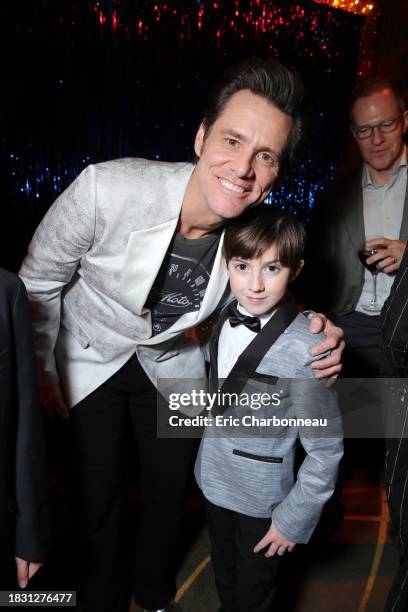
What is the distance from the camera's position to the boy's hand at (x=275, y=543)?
1278mm

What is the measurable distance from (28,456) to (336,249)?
1591 millimetres

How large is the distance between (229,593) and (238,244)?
3.35 ft

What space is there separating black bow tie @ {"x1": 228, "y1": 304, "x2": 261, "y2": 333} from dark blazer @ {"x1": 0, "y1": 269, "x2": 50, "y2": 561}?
1.71ft

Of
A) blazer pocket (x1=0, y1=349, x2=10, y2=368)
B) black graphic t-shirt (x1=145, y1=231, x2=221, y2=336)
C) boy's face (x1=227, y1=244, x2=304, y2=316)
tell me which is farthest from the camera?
black graphic t-shirt (x1=145, y1=231, x2=221, y2=336)

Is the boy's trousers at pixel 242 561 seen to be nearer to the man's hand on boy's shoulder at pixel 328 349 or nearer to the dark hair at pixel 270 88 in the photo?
the man's hand on boy's shoulder at pixel 328 349

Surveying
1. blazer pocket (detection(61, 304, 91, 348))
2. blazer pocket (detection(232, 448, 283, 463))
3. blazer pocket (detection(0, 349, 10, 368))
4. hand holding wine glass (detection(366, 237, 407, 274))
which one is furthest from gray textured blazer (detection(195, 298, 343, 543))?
hand holding wine glass (detection(366, 237, 407, 274))

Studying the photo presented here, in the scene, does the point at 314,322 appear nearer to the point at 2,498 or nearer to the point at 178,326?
the point at 178,326

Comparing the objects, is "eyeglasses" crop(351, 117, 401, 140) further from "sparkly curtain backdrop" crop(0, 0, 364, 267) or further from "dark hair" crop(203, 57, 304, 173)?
"dark hair" crop(203, 57, 304, 173)

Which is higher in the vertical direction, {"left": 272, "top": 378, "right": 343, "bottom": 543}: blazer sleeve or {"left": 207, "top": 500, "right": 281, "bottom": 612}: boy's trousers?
{"left": 272, "top": 378, "right": 343, "bottom": 543}: blazer sleeve

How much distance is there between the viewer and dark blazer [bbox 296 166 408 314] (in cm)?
221

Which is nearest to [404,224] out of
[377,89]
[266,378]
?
[377,89]

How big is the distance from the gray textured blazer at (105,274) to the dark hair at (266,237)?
8 centimetres

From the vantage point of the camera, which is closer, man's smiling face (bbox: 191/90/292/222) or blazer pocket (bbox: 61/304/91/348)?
man's smiling face (bbox: 191/90/292/222)

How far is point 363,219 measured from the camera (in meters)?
2.21
